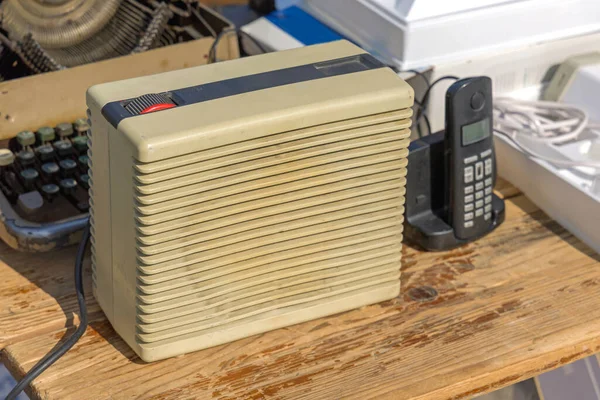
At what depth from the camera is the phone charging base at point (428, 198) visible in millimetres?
1086

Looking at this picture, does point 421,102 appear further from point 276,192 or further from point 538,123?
point 276,192

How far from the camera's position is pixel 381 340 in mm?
963

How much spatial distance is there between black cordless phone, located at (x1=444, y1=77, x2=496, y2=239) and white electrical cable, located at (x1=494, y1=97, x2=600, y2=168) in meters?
0.10

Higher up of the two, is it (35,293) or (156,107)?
(156,107)

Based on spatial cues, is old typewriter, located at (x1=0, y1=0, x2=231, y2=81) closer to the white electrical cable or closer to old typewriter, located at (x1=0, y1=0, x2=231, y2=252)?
old typewriter, located at (x1=0, y1=0, x2=231, y2=252)

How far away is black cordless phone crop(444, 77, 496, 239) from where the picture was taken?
1045 millimetres

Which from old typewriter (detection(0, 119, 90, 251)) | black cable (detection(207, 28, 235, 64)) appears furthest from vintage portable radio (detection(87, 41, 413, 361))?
black cable (detection(207, 28, 235, 64))

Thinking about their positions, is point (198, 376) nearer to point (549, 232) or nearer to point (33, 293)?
point (33, 293)

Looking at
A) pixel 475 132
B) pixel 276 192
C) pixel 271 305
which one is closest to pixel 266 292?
pixel 271 305

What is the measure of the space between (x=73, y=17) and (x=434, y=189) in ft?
2.23

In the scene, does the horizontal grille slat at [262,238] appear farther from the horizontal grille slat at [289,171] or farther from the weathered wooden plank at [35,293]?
the weathered wooden plank at [35,293]

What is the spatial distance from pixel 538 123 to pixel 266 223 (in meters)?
0.51

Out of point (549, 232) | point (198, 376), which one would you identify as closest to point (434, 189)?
point (549, 232)

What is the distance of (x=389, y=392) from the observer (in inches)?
34.8
